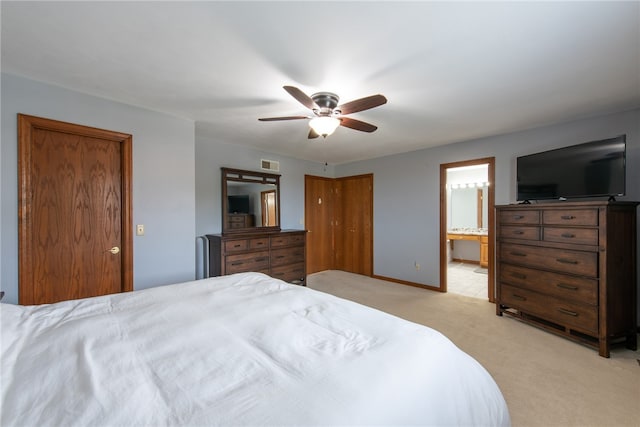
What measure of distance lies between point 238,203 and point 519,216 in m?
3.71

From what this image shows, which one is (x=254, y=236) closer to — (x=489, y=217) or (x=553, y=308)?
(x=489, y=217)

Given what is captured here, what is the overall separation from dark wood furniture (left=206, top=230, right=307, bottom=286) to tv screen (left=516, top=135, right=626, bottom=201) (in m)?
3.18

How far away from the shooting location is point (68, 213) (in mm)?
2264

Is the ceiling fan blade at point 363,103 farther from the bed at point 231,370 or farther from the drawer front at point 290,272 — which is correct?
the drawer front at point 290,272

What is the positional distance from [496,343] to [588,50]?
2466mm

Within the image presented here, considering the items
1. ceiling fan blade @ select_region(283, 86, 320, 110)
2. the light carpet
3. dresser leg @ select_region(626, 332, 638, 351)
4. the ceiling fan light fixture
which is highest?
ceiling fan blade @ select_region(283, 86, 320, 110)

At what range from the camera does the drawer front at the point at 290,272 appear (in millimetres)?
4078

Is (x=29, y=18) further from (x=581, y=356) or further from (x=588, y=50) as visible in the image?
(x=581, y=356)

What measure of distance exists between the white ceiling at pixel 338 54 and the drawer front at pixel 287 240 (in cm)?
196

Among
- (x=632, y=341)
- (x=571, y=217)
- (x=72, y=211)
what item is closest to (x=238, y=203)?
(x=72, y=211)

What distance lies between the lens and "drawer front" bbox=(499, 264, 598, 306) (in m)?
2.39

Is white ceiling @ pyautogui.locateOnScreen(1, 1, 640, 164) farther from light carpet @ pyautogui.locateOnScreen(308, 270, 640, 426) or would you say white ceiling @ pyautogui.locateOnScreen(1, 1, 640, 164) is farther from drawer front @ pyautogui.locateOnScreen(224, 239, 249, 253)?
light carpet @ pyautogui.locateOnScreen(308, 270, 640, 426)

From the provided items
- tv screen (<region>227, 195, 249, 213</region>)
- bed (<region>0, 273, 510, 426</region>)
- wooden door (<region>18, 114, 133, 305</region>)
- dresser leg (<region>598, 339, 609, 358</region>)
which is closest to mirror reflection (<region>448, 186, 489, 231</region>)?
dresser leg (<region>598, 339, 609, 358</region>)

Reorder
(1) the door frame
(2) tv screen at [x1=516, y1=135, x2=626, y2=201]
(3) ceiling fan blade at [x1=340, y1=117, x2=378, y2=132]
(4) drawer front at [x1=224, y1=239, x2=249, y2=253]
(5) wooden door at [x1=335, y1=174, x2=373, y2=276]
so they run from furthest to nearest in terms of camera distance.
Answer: (5) wooden door at [x1=335, y1=174, x2=373, y2=276] < (1) the door frame < (4) drawer front at [x1=224, y1=239, x2=249, y2=253] < (2) tv screen at [x1=516, y1=135, x2=626, y2=201] < (3) ceiling fan blade at [x1=340, y1=117, x2=378, y2=132]
